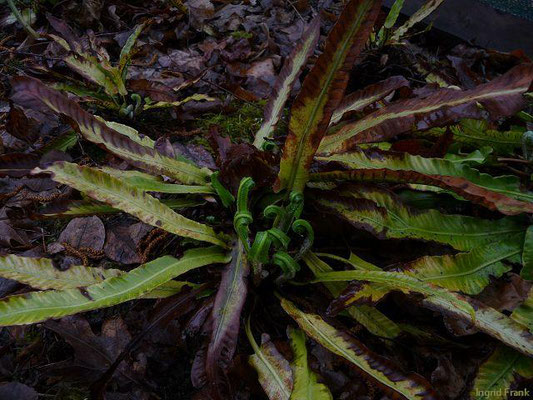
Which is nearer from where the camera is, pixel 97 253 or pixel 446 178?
pixel 446 178

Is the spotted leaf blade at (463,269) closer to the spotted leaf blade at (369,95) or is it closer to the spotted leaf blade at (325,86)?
the spotted leaf blade at (325,86)

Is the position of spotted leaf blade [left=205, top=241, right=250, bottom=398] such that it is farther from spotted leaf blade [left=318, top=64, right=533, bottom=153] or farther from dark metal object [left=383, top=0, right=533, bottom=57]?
dark metal object [left=383, top=0, right=533, bottom=57]

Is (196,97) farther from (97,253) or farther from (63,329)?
(63,329)

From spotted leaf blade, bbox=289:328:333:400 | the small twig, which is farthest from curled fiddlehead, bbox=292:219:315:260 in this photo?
the small twig

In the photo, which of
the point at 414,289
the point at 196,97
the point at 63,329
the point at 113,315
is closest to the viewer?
the point at 414,289

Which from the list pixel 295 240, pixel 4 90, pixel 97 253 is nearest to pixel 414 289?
pixel 295 240

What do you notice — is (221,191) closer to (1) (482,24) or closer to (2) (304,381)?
(2) (304,381)
